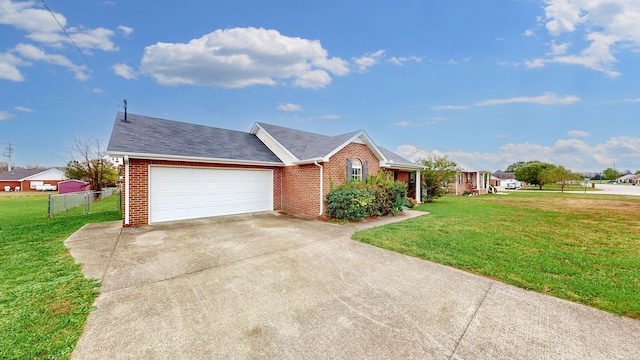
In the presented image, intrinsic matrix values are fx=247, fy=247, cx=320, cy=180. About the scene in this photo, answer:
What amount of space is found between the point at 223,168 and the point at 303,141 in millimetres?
4935

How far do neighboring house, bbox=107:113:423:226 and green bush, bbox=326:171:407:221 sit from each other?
0.68 meters

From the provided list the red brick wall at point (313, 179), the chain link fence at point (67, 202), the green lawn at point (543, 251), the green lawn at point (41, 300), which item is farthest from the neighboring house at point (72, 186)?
the green lawn at point (543, 251)

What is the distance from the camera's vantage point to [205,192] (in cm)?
1012

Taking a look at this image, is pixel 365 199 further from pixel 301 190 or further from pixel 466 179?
pixel 466 179

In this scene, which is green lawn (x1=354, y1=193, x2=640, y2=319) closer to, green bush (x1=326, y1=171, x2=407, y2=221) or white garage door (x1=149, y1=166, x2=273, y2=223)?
green bush (x1=326, y1=171, x2=407, y2=221)

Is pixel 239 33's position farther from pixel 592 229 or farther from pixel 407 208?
pixel 592 229

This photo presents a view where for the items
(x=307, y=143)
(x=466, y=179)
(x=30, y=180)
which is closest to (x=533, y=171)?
(x=466, y=179)

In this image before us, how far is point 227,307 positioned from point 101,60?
16.2 m

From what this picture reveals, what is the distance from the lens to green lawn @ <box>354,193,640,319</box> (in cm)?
392

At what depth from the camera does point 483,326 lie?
117 inches

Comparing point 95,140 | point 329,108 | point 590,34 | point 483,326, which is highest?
point 590,34

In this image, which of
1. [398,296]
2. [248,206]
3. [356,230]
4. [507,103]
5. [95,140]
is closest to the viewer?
[398,296]

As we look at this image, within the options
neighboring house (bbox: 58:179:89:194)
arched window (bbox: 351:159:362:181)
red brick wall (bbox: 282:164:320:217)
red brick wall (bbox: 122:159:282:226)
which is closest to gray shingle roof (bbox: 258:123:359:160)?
red brick wall (bbox: 282:164:320:217)

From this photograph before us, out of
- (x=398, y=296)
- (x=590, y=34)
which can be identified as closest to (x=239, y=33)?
(x=398, y=296)
